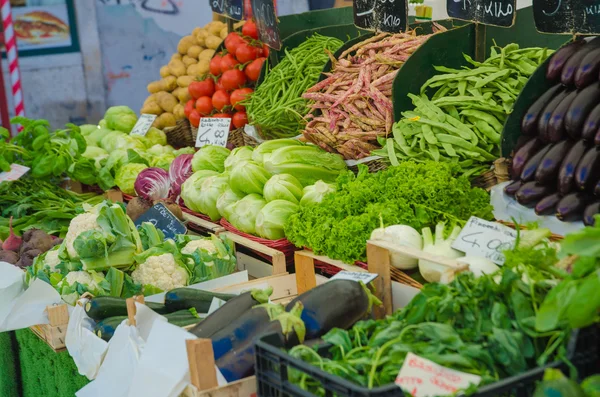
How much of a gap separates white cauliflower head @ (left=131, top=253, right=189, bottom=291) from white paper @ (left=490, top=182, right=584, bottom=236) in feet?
4.51

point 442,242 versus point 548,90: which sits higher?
point 548,90

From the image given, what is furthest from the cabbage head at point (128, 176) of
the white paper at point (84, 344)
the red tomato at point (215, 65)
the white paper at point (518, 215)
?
the white paper at point (518, 215)

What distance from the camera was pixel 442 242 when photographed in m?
2.66

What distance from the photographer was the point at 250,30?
5.20 metres

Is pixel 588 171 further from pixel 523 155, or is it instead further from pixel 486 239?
pixel 486 239

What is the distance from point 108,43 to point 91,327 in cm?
698

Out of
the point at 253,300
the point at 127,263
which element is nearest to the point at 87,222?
the point at 127,263

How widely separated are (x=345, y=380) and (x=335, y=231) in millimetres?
1318

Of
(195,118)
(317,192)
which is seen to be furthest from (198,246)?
(195,118)

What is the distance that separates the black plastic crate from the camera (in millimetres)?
1575

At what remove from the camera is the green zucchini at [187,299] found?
2801 mm

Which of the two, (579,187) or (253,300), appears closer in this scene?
(253,300)

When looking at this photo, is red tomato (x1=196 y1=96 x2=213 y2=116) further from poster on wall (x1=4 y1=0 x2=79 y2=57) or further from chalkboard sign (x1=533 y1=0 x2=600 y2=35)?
poster on wall (x1=4 y1=0 x2=79 y2=57)

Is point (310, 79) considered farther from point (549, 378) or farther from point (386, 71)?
point (549, 378)
